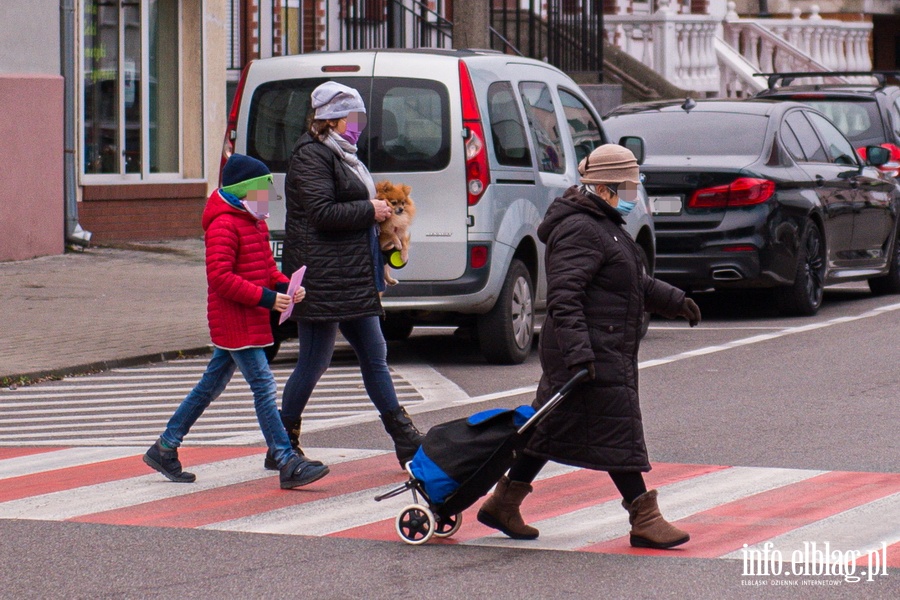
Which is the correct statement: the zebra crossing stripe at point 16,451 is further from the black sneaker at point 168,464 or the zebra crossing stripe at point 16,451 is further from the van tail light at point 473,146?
the van tail light at point 473,146

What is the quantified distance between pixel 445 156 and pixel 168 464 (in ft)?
12.7

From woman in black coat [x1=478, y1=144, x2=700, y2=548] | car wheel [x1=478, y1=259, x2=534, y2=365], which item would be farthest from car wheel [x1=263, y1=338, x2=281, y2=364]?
woman in black coat [x1=478, y1=144, x2=700, y2=548]

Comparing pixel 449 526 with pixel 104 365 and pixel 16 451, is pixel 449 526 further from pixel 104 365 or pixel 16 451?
pixel 104 365

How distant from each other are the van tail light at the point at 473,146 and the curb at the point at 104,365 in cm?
258

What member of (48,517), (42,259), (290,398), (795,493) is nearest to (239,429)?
(290,398)

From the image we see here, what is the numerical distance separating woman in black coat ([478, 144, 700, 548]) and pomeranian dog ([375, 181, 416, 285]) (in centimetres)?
167

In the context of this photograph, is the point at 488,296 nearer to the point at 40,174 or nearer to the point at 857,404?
the point at 857,404

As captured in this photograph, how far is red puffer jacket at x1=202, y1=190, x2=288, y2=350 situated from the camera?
24.0 feet

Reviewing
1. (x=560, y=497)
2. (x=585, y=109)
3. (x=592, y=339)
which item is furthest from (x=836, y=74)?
(x=592, y=339)

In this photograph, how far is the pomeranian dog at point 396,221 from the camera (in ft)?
25.9

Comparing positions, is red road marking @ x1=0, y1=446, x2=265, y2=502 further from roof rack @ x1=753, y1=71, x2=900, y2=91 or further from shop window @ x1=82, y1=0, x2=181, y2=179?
roof rack @ x1=753, y1=71, x2=900, y2=91

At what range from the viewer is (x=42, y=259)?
689 inches

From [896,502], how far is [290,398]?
2.77 m

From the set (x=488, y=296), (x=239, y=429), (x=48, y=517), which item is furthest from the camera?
(x=488, y=296)
